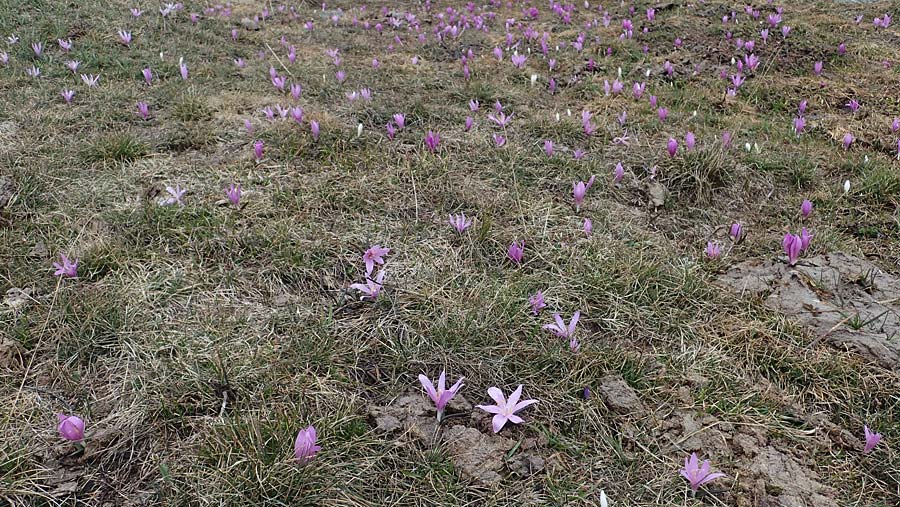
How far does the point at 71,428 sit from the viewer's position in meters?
1.88

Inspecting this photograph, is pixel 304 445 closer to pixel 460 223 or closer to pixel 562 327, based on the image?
pixel 562 327

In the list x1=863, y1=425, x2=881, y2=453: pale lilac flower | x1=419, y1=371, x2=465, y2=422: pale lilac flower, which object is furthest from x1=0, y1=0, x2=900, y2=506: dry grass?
x1=419, y1=371, x2=465, y2=422: pale lilac flower

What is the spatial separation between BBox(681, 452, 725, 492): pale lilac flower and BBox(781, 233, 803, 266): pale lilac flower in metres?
1.52

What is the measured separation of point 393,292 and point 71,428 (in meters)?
1.38

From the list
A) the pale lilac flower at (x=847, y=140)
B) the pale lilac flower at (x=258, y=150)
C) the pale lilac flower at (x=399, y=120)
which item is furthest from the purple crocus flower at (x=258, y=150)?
the pale lilac flower at (x=847, y=140)

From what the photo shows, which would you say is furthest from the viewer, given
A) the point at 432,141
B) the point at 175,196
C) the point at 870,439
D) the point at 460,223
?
the point at 432,141

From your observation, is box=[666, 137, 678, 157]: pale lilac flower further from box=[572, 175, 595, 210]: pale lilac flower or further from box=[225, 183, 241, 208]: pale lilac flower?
box=[225, 183, 241, 208]: pale lilac flower

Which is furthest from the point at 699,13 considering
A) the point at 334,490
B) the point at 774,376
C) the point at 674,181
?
the point at 334,490

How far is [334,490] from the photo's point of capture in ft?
5.95

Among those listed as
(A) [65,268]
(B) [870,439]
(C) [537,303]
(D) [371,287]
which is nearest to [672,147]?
(C) [537,303]

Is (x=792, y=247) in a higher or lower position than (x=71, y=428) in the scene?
higher

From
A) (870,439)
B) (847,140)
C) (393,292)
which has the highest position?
(847,140)

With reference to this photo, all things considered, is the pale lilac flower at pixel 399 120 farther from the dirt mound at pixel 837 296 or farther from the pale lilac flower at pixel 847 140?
the pale lilac flower at pixel 847 140

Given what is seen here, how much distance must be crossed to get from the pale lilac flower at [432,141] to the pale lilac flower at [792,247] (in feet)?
→ 7.29
